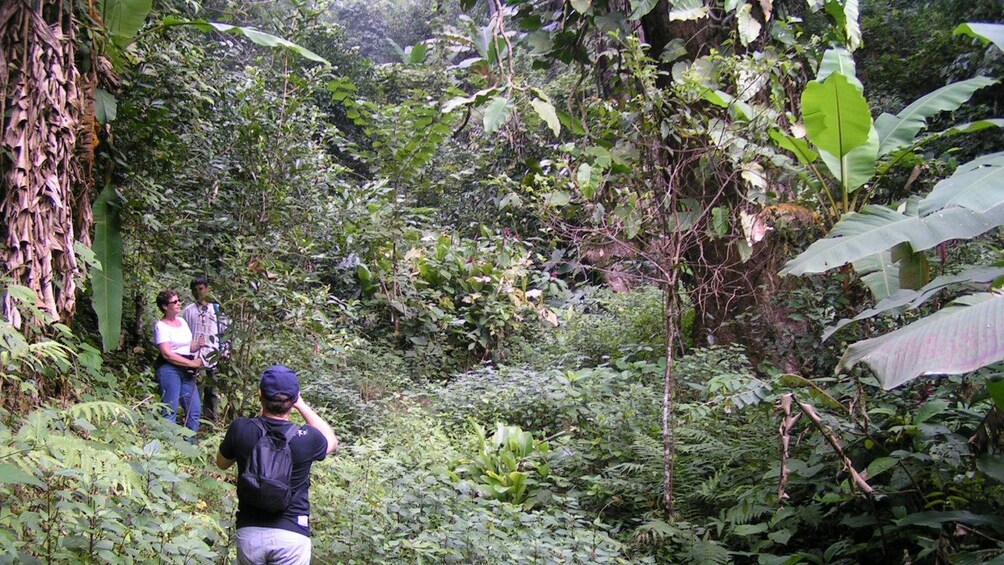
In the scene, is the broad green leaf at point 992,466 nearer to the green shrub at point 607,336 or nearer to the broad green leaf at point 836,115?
the broad green leaf at point 836,115

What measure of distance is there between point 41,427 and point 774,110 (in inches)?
197

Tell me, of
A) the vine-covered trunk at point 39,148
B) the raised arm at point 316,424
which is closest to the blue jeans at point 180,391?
the vine-covered trunk at point 39,148

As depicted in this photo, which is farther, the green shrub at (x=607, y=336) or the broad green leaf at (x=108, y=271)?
the green shrub at (x=607, y=336)

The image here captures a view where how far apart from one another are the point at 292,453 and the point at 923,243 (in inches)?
117

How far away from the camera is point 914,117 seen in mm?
4793

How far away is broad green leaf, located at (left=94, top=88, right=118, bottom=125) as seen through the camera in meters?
4.54

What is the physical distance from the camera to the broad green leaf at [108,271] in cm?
455

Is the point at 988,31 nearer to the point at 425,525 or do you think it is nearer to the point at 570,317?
the point at 425,525

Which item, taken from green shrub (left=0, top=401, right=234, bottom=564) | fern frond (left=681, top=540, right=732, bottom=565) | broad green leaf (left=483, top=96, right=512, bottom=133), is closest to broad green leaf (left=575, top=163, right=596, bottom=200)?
broad green leaf (left=483, top=96, right=512, bottom=133)

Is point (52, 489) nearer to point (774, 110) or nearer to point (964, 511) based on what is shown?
point (964, 511)

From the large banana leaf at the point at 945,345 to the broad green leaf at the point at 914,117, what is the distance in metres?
2.53

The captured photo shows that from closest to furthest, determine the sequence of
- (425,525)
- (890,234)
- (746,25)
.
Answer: (890,234) < (425,525) < (746,25)

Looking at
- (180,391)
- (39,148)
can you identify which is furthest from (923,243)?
(180,391)

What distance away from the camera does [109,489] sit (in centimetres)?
293
